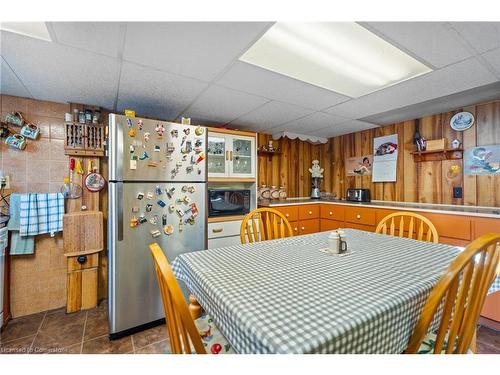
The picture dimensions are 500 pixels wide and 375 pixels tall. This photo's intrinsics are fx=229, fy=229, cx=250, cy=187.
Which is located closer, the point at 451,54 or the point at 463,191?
the point at 451,54

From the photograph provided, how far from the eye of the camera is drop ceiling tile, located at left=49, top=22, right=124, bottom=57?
1105 mm

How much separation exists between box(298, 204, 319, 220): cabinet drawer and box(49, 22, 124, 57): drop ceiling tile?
101 inches

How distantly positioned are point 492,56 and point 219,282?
2.04m

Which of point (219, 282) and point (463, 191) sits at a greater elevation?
point (463, 191)

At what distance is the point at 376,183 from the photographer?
10.7ft

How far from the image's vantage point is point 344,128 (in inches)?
128

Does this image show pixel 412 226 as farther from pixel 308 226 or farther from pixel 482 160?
pixel 308 226

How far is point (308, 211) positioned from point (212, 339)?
2439mm

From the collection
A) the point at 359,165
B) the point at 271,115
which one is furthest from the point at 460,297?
the point at 359,165

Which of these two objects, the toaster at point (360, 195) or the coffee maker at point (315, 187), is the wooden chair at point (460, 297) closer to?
the toaster at point (360, 195)
